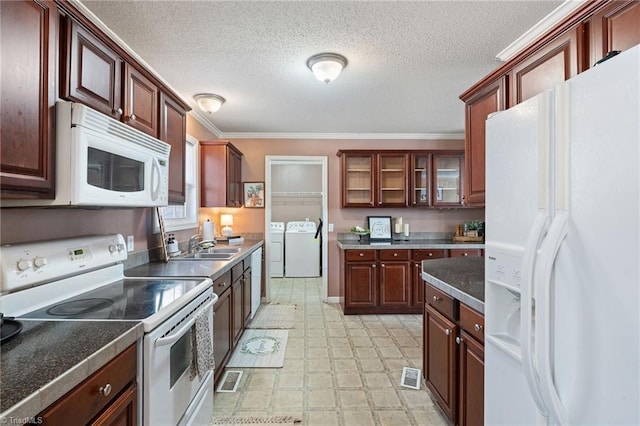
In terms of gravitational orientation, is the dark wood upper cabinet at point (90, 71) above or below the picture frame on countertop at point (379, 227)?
above

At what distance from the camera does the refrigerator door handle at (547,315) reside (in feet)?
2.71

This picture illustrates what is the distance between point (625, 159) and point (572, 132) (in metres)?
0.17

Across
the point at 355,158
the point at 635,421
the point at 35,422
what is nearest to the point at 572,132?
the point at 635,421

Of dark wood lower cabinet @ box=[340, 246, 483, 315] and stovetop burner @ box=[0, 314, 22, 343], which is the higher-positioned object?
stovetop burner @ box=[0, 314, 22, 343]

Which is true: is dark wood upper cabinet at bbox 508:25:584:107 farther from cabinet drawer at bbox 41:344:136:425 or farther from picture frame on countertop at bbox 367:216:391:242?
picture frame on countertop at bbox 367:216:391:242

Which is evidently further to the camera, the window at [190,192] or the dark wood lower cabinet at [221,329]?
the window at [190,192]

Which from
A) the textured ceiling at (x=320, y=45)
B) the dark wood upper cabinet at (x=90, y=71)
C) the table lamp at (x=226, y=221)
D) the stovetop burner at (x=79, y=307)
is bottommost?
the stovetop burner at (x=79, y=307)

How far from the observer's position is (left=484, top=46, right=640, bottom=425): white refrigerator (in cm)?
70

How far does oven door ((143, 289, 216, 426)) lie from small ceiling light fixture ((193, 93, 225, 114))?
196cm

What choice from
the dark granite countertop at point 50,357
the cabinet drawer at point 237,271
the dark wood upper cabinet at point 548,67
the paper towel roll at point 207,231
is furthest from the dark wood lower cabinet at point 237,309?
the dark wood upper cabinet at point 548,67

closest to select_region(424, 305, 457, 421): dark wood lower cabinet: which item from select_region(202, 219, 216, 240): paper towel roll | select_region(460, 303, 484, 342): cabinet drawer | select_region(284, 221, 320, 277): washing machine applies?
select_region(460, 303, 484, 342): cabinet drawer

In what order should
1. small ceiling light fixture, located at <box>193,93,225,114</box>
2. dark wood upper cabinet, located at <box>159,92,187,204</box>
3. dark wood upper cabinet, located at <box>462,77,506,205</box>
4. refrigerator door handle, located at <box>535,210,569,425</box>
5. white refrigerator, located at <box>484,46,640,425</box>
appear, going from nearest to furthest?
white refrigerator, located at <box>484,46,640,425</box> → refrigerator door handle, located at <box>535,210,569,425</box> → dark wood upper cabinet, located at <box>462,77,506,205</box> → dark wood upper cabinet, located at <box>159,92,187,204</box> → small ceiling light fixture, located at <box>193,93,225,114</box>

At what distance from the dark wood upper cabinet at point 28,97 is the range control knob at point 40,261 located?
0.30 m

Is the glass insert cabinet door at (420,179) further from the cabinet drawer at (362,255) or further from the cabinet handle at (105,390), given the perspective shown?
the cabinet handle at (105,390)
